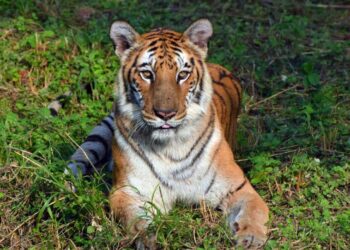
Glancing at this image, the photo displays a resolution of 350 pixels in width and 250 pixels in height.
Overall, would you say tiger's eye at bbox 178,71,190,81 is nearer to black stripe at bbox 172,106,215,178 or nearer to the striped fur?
the striped fur

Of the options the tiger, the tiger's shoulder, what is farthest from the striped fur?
the tiger's shoulder

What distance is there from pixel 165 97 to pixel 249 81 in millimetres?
1964

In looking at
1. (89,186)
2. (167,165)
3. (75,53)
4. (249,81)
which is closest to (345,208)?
(167,165)

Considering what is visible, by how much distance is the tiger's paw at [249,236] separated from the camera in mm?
4012

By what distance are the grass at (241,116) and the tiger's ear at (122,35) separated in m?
0.65

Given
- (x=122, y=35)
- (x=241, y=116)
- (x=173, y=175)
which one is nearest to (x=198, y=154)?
(x=173, y=175)

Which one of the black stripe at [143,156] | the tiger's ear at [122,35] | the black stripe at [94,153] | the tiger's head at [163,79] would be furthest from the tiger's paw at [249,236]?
the black stripe at [94,153]

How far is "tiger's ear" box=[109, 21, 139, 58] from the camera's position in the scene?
4395 mm

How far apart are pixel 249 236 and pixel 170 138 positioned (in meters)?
0.63

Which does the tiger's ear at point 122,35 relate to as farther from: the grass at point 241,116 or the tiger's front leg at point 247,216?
the tiger's front leg at point 247,216

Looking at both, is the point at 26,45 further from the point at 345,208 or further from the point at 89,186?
the point at 345,208

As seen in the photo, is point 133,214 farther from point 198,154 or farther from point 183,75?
point 183,75

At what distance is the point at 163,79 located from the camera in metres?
4.21

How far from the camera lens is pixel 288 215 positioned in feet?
14.4
